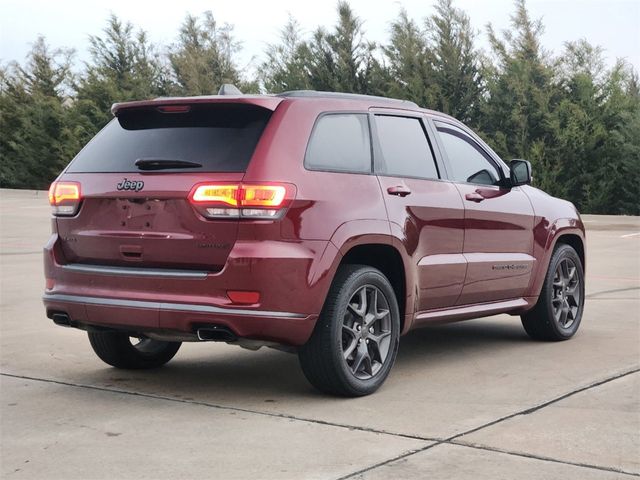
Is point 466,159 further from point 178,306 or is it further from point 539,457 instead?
point 539,457

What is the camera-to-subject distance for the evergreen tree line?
26953mm

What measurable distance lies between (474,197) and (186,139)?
2.26 m

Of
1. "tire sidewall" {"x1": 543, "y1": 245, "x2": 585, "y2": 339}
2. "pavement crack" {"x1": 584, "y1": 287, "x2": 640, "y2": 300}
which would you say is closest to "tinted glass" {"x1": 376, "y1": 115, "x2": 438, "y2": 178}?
"tire sidewall" {"x1": 543, "y1": 245, "x2": 585, "y2": 339}

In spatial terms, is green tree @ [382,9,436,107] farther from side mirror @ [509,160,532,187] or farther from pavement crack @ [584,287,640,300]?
side mirror @ [509,160,532,187]

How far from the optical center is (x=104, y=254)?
595 centimetres

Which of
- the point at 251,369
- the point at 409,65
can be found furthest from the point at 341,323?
the point at 409,65

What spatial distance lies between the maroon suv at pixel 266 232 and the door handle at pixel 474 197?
0.32 ft

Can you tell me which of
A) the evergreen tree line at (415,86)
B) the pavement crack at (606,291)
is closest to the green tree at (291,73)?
the evergreen tree line at (415,86)

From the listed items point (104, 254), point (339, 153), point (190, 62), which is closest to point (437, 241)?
point (339, 153)

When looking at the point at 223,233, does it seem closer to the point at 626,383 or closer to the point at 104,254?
the point at 104,254

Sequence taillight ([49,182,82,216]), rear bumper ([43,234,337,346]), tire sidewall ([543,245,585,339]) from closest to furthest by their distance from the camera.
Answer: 1. rear bumper ([43,234,337,346])
2. taillight ([49,182,82,216])
3. tire sidewall ([543,245,585,339])

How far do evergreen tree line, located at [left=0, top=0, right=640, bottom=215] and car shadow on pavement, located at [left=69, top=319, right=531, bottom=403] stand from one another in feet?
62.5

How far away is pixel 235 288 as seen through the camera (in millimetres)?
5484

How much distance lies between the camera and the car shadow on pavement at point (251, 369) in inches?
Result: 244
